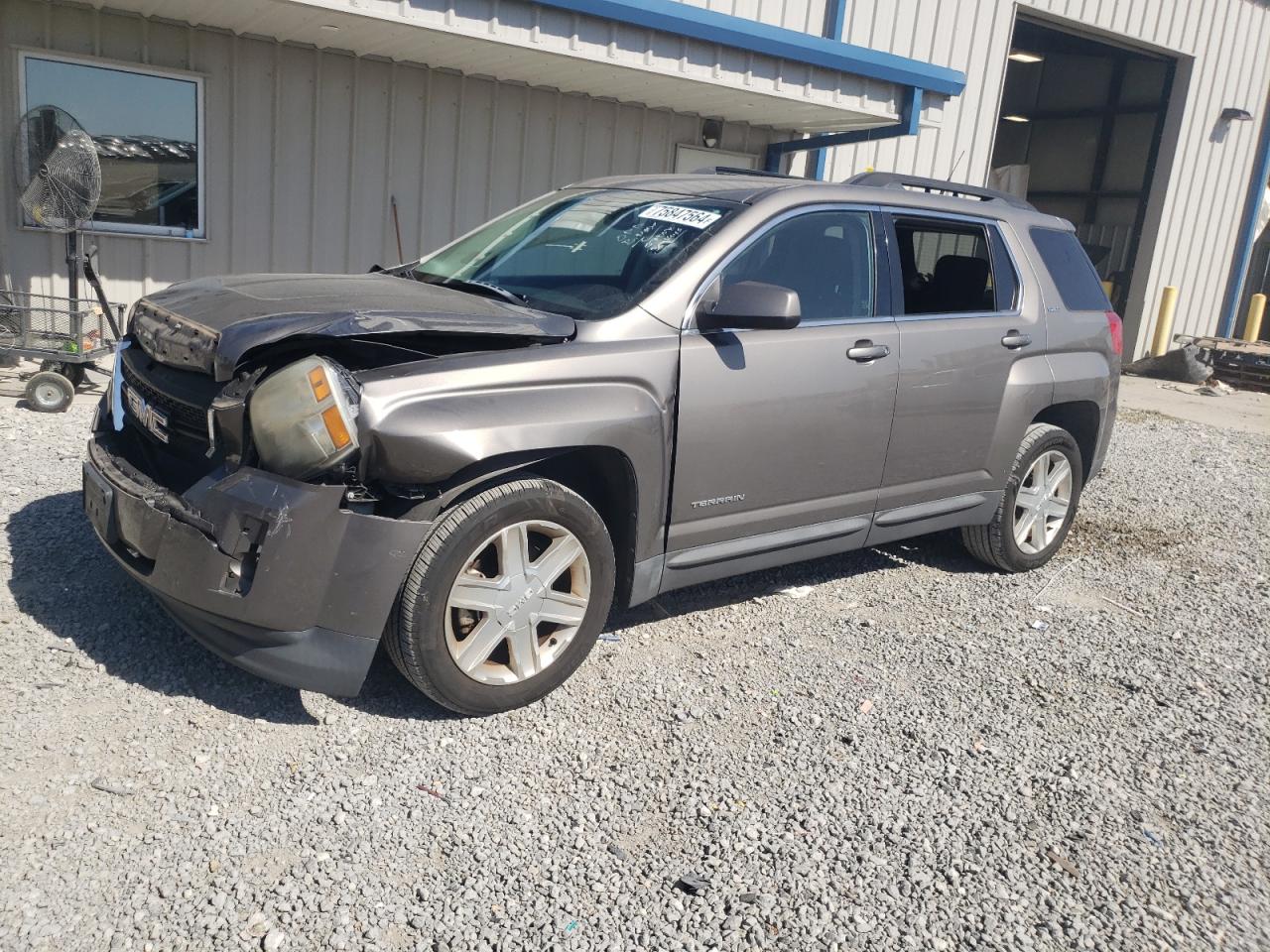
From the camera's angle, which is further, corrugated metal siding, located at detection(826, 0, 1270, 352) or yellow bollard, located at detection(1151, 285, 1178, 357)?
yellow bollard, located at detection(1151, 285, 1178, 357)

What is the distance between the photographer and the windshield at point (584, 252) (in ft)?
12.5

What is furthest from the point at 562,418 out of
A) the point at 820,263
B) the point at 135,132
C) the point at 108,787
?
the point at 135,132

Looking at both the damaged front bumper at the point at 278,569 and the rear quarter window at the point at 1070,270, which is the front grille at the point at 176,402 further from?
the rear quarter window at the point at 1070,270

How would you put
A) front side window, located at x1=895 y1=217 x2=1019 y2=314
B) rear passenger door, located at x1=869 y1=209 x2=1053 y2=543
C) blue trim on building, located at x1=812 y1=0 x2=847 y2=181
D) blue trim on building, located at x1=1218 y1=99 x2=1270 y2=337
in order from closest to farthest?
rear passenger door, located at x1=869 y1=209 x2=1053 y2=543 → front side window, located at x1=895 y1=217 x2=1019 y2=314 → blue trim on building, located at x1=812 y1=0 x2=847 y2=181 → blue trim on building, located at x1=1218 y1=99 x2=1270 y2=337

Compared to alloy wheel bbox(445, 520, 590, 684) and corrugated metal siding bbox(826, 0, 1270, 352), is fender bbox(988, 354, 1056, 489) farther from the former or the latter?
corrugated metal siding bbox(826, 0, 1270, 352)

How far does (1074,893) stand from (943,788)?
536 mm

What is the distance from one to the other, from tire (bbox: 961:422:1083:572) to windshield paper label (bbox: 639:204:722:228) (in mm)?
2079

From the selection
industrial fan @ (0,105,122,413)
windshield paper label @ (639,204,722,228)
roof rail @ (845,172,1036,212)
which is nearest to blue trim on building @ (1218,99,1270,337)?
roof rail @ (845,172,1036,212)

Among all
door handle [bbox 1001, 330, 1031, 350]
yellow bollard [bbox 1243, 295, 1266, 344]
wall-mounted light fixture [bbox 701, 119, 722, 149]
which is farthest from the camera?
yellow bollard [bbox 1243, 295, 1266, 344]

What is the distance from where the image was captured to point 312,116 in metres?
8.67

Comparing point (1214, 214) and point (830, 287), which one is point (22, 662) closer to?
point (830, 287)

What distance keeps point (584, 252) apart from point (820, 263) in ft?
3.16

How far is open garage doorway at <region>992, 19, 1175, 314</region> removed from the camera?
18.7m

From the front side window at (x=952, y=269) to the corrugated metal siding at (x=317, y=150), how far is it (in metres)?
5.77
